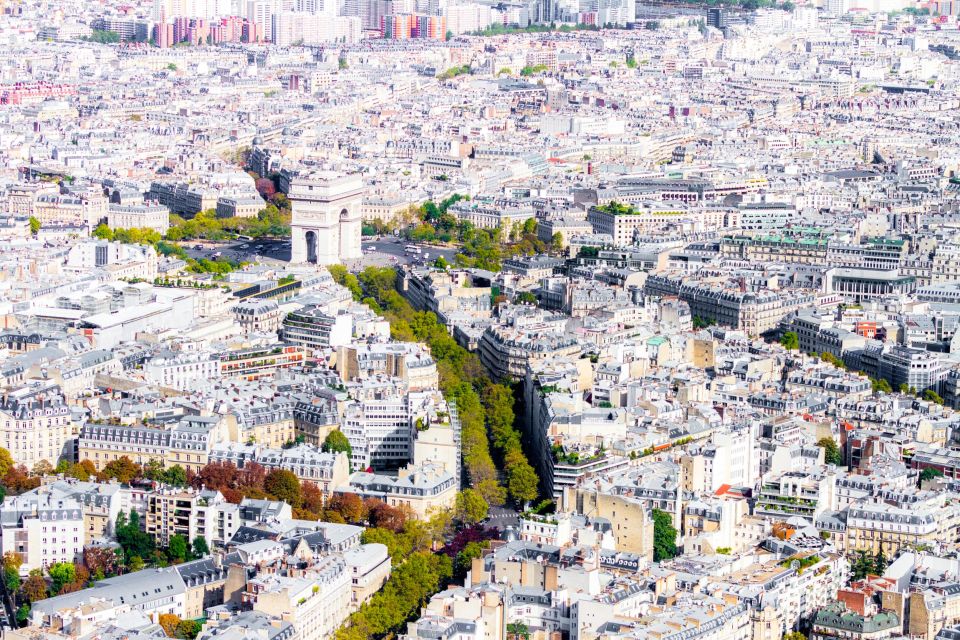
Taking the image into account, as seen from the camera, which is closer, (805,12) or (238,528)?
(238,528)

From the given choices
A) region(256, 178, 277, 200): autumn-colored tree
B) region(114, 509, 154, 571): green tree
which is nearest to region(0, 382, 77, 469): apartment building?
region(114, 509, 154, 571): green tree

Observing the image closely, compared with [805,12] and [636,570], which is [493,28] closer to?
[805,12]

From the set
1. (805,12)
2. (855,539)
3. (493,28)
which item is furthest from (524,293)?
(805,12)

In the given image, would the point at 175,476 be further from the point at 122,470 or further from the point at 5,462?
the point at 5,462

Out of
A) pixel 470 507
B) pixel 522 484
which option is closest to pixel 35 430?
pixel 470 507

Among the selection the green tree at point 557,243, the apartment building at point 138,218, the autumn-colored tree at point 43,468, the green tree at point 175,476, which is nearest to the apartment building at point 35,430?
Answer: the autumn-colored tree at point 43,468

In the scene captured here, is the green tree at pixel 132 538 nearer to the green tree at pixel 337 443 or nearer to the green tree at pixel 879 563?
the green tree at pixel 337 443
